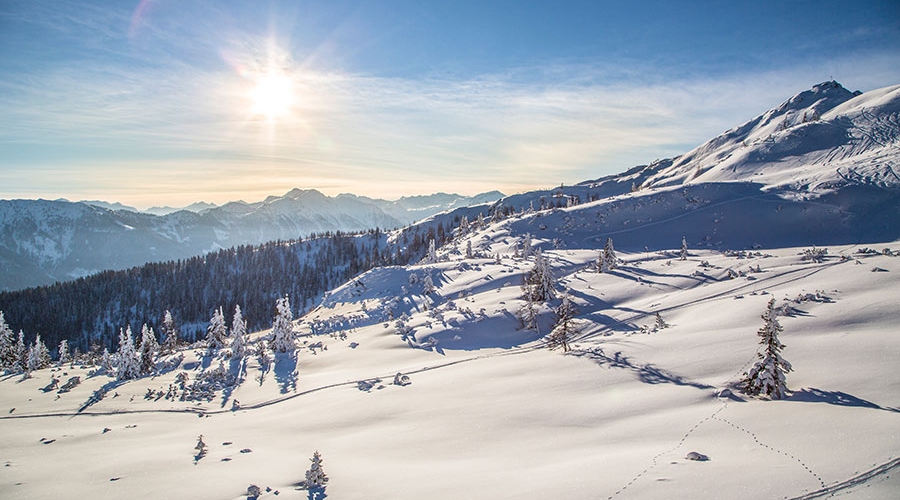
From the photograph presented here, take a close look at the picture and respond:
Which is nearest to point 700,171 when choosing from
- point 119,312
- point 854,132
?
point 854,132

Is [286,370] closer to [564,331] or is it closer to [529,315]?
[529,315]

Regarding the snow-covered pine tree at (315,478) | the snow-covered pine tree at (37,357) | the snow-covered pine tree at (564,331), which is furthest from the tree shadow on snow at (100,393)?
the snow-covered pine tree at (564,331)

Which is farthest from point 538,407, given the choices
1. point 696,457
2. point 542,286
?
point 542,286

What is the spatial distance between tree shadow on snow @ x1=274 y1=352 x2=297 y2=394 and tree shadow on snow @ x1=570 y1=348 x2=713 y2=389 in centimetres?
2664

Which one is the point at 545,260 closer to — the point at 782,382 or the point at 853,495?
the point at 782,382

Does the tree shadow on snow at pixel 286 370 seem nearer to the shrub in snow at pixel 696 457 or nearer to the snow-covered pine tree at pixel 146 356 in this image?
the snow-covered pine tree at pixel 146 356

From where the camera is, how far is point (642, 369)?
2669 centimetres

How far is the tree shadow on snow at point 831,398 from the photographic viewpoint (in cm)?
1716

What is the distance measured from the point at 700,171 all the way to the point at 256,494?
196057 mm

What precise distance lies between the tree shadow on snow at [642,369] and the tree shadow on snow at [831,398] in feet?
12.8

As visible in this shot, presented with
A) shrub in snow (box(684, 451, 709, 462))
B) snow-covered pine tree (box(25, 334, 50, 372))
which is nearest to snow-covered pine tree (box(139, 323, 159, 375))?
snow-covered pine tree (box(25, 334, 50, 372))

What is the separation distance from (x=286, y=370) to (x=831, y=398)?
44.4m

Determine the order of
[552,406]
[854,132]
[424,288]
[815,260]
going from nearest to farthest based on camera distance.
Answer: [552,406] < [815,260] < [424,288] < [854,132]

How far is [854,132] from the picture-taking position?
129625 millimetres
